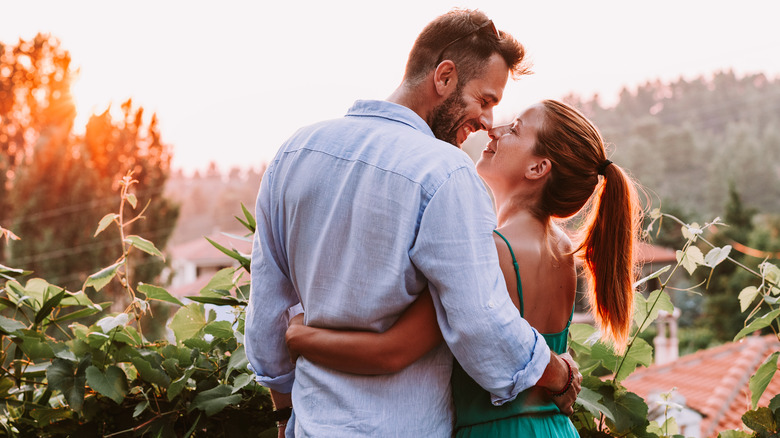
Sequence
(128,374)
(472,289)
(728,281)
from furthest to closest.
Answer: (728,281)
(128,374)
(472,289)

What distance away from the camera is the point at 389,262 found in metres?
1.07

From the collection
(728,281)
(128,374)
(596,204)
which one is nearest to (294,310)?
(128,374)

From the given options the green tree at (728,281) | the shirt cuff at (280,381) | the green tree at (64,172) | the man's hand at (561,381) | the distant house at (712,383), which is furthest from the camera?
the green tree at (728,281)

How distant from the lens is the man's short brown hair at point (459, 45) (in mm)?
1377

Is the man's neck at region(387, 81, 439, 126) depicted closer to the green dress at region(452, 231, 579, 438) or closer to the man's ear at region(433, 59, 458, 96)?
the man's ear at region(433, 59, 458, 96)

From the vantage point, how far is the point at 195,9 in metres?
27.6

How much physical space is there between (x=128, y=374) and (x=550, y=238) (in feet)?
3.35

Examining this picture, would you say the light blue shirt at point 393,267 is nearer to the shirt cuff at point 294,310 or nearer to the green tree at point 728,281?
the shirt cuff at point 294,310

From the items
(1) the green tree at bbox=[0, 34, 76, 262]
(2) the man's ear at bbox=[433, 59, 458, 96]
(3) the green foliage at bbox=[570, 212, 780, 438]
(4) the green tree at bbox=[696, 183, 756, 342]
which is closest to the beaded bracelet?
(3) the green foliage at bbox=[570, 212, 780, 438]

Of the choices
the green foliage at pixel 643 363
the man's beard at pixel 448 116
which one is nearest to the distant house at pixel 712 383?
the green foliage at pixel 643 363

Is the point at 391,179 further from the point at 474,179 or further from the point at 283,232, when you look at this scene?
the point at 283,232

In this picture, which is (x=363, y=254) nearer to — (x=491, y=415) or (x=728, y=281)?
(x=491, y=415)

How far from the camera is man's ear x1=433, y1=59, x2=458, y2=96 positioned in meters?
1.36

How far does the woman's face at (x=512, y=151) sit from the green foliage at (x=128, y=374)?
0.61 metres
